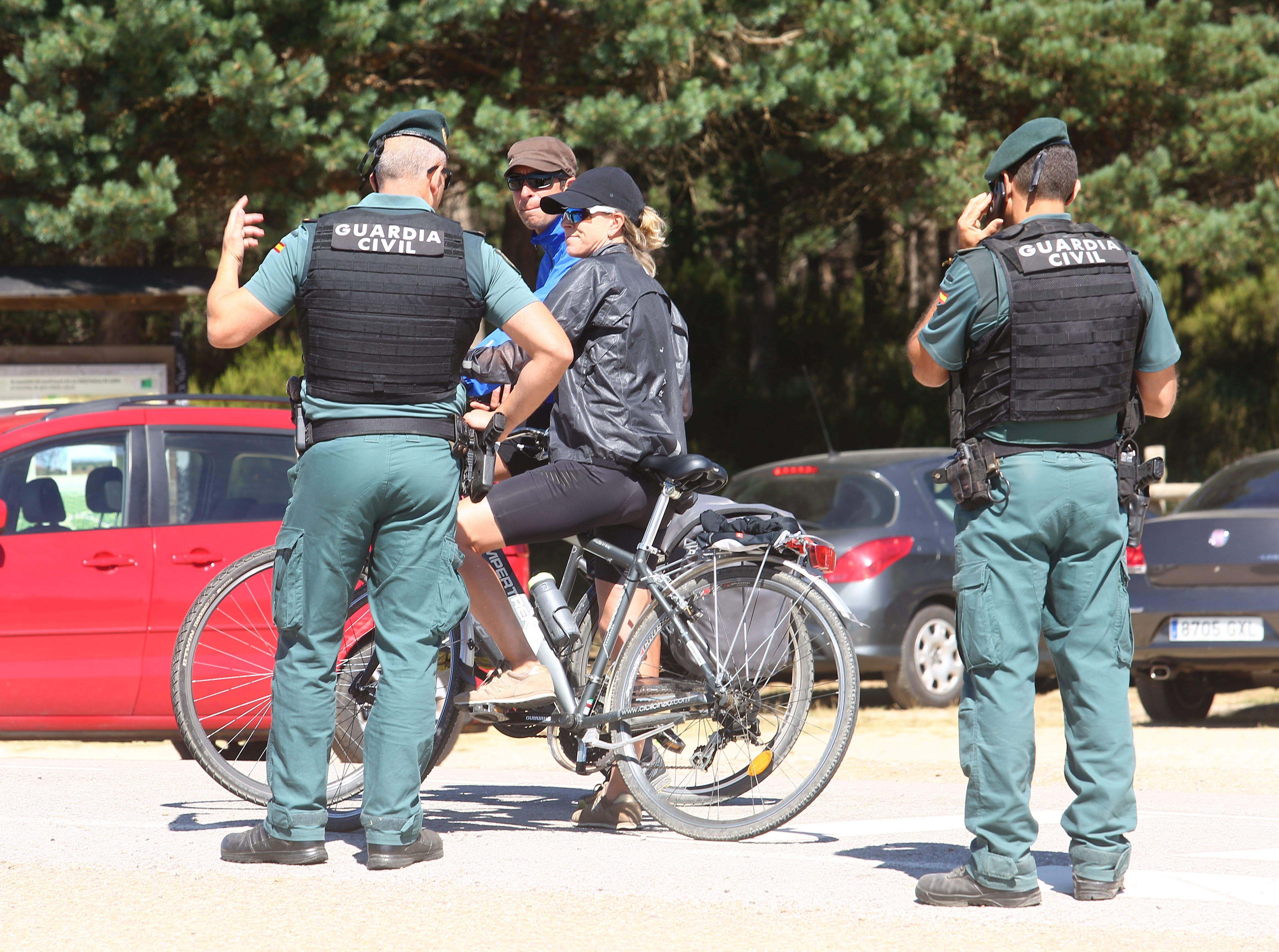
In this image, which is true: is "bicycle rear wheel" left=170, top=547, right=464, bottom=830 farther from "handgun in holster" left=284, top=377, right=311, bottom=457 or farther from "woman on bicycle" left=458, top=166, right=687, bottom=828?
"handgun in holster" left=284, top=377, right=311, bottom=457

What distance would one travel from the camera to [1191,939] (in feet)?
11.7

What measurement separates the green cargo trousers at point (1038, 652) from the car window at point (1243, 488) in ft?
18.4

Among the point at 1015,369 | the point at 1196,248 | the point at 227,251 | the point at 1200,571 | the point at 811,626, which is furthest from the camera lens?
the point at 1196,248

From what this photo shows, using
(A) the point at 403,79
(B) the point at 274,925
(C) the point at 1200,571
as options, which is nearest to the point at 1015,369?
(B) the point at 274,925

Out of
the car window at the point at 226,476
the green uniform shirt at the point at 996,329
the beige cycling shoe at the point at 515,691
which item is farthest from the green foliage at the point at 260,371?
the green uniform shirt at the point at 996,329

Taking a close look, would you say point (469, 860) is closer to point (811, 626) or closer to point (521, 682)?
point (521, 682)

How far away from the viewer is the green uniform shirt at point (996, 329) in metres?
3.82

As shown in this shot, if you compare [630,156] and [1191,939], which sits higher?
[630,156]

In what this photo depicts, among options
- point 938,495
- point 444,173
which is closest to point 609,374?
point 444,173

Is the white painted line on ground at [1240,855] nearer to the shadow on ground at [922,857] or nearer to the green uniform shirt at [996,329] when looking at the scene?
the shadow on ground at [922,857]

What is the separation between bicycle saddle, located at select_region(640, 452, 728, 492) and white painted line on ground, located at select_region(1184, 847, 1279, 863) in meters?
1.80

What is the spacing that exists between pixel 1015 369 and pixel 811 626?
1134 millimetres

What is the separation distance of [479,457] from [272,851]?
46.9 inches

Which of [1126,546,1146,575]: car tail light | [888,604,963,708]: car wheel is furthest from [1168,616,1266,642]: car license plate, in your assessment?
[888,604,963,708]: car wheel
